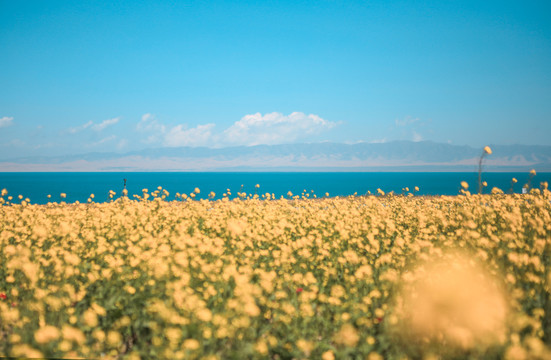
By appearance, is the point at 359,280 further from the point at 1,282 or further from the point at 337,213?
the point at 1,282

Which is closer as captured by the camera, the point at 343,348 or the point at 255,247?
the point at 343,348

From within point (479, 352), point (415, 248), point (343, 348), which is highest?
point (415, 248)

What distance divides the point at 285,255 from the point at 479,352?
2.99m

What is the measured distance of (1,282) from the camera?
16.9 ft

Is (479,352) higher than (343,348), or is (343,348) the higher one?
(479,352)

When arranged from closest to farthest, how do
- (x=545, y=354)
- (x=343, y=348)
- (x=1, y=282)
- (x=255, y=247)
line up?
1. (x=545, y=354)
2. (x=343, y=348)
3. (x=1, y=282)
4. (x=255, y=247)

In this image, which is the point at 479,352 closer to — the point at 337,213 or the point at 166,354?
the point at 166,354

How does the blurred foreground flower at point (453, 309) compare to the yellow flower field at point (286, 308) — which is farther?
the yellow flower field at point (286, 308)

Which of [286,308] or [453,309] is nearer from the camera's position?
[453,309]

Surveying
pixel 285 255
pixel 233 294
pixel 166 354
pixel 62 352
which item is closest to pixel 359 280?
pixel 285 255

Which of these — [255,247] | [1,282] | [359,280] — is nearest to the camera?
[359,280]

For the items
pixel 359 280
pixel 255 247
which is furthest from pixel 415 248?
pixel 255 247

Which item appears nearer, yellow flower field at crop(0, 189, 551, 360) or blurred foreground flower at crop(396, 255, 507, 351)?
blurred foreground flower at crop(396, 255, 507, 351)

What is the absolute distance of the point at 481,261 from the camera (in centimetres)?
498
